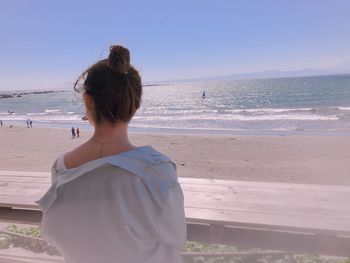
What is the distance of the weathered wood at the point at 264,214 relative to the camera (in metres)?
1.84

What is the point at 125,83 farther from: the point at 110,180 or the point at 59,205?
the point at 59,205

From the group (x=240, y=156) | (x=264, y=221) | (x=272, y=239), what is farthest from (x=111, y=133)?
(x=240, y=156)

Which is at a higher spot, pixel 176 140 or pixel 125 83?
pixel 125 83

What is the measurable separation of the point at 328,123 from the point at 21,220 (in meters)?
21.6

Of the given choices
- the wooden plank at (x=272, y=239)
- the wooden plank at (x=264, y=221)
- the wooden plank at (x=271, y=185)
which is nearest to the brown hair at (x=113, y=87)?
the wooden plank at (x=264, y=221)

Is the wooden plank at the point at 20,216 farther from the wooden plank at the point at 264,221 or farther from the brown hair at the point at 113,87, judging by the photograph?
the brown hair at the point at 113,87

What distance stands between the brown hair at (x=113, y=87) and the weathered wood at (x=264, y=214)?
3.73 ft

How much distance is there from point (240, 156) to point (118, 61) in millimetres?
11752

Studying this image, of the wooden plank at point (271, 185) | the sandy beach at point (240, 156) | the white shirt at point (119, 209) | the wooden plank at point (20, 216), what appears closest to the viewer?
the white shirt at point (119, 209)

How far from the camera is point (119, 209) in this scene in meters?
0.99

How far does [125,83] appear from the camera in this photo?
1005mm

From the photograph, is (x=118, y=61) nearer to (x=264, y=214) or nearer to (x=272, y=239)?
(x=264, y=214)

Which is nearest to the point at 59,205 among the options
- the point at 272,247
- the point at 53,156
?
the point at 272,247

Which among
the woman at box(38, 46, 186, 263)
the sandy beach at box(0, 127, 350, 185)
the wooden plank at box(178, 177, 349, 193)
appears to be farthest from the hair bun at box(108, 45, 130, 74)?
the sandy beach at box(0, 127, 350, 185)
